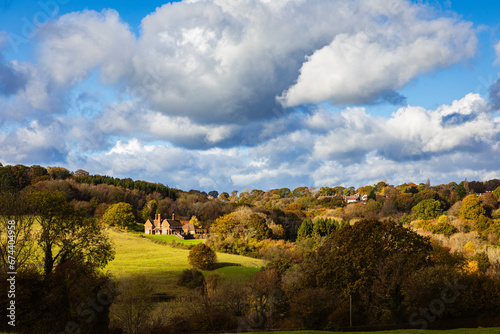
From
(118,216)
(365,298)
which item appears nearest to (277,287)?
(365,298)

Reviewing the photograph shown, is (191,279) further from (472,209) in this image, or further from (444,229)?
(472,209)

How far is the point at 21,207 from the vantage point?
29.4 m

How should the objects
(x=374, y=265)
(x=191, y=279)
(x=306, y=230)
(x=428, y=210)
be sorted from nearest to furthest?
(x=374, y=265) < (x=191, y=279) < (x=306, y=230) < (x=428, y=210)

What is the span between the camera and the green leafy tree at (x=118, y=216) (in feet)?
287

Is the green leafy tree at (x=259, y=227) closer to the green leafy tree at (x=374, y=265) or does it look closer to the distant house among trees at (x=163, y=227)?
the distant house among trees at (x=163, y=227)

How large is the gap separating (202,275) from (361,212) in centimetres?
7415

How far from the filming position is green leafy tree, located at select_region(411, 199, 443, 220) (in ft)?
313

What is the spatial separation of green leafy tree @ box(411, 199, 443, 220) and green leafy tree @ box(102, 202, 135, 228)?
235ft

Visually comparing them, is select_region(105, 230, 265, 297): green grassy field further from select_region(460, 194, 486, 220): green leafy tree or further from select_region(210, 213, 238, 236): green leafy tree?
select_region(460, 194, 486, 220): green leafy tree

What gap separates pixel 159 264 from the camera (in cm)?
5634

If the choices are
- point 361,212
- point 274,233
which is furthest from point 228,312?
point 361,212

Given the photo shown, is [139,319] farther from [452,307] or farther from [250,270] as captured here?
[250,270]

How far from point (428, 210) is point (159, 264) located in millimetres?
71281

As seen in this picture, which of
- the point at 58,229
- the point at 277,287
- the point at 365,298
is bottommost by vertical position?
the point at 277,287
